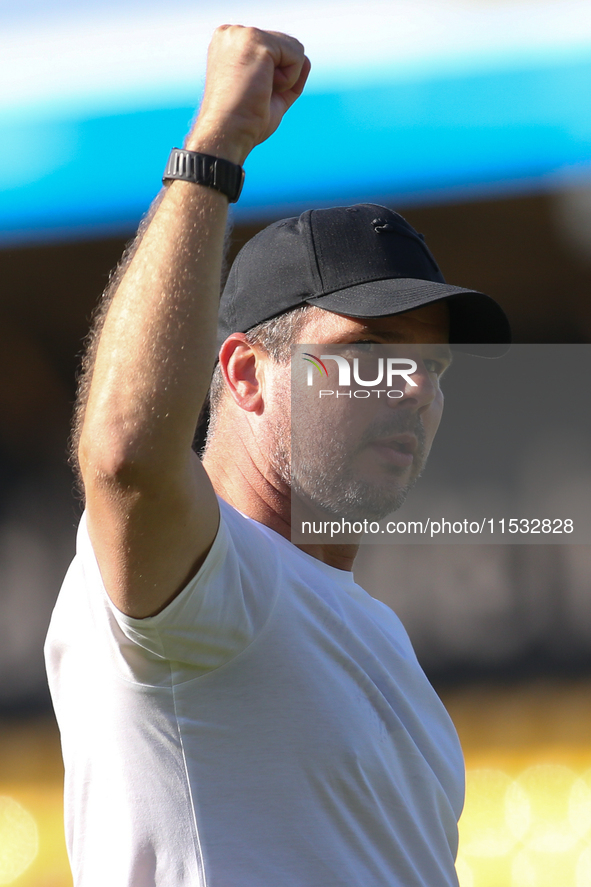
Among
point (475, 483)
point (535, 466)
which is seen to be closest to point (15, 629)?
point (475, 483)

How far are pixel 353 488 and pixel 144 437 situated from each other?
19.7 inches

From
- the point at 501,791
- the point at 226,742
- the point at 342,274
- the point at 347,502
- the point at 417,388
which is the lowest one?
the point at 501,791

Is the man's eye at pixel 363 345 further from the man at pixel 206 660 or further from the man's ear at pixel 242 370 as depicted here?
the man at pixel 206 660

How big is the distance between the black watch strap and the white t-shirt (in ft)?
1.08

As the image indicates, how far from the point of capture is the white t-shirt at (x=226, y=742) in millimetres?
776

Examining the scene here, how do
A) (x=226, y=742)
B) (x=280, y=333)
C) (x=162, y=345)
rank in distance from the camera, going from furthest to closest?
(x=280, y=333), (x=226, y=742), (x=162, y=345)

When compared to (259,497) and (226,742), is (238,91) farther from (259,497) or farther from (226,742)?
(226,742)

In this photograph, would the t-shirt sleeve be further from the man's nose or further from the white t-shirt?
the man's nose

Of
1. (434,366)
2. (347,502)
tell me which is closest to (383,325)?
(434,366)

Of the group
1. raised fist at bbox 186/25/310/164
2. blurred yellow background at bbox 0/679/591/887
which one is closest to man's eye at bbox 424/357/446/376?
raised fist at bbox 186/25/310/164

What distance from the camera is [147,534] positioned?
2.31ft

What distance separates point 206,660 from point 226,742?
9cm

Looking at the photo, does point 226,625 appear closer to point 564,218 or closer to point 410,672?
point 410,672

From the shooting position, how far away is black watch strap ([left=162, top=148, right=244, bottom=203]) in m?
0.74
